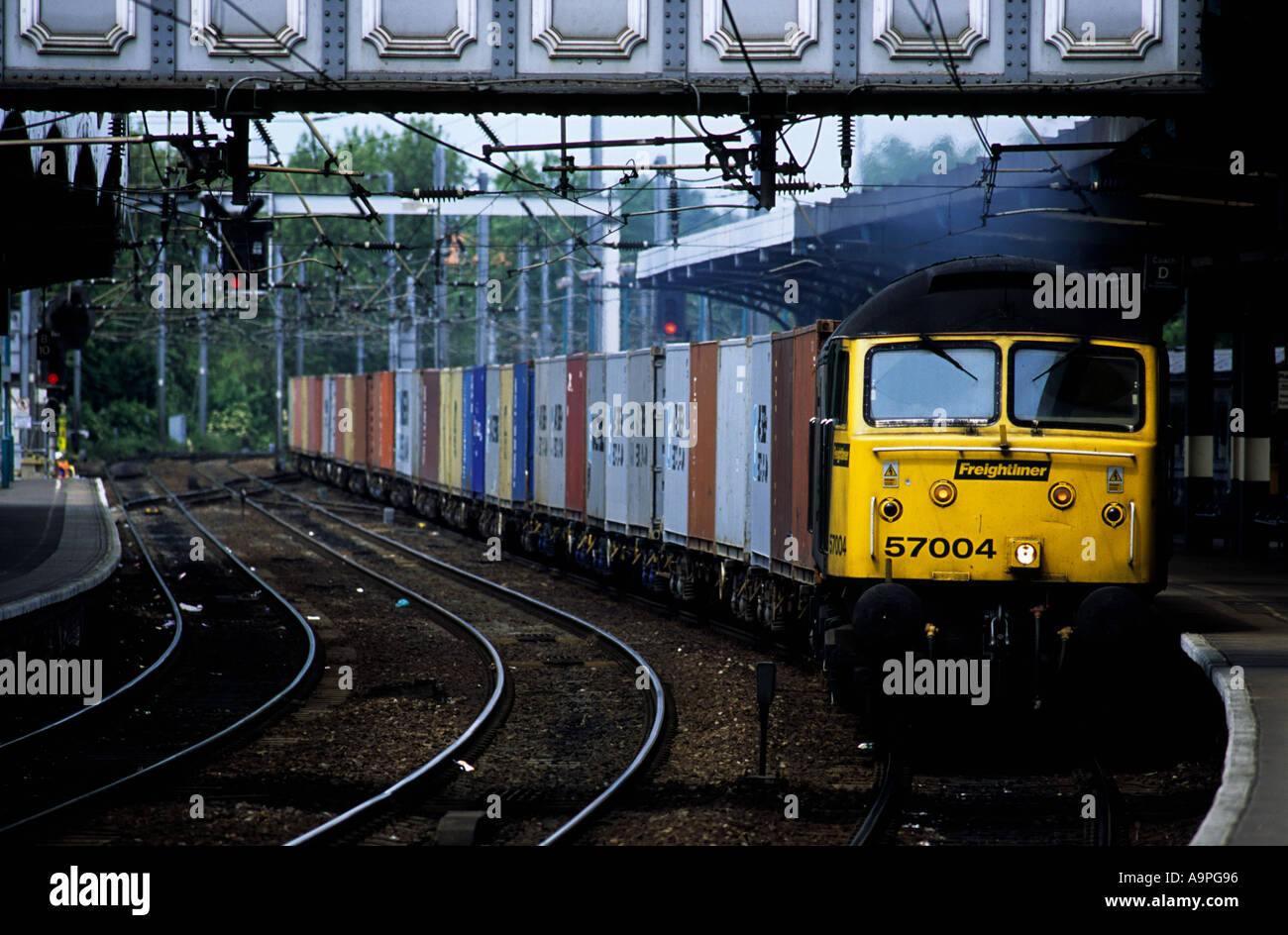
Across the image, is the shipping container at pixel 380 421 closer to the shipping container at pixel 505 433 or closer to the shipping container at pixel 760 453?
the shipping container at pixel 505 433

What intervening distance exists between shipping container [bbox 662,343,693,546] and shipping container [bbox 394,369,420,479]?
662 inches

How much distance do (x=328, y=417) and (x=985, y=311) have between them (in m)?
Answer: 39.5

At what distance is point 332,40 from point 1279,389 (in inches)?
581

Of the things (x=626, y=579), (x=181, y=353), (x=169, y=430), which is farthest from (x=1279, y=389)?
(x=181, y=353)

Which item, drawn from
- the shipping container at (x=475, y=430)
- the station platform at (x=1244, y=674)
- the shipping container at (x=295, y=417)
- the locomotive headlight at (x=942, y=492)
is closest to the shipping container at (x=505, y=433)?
the shipping container at (x=475, y=430)

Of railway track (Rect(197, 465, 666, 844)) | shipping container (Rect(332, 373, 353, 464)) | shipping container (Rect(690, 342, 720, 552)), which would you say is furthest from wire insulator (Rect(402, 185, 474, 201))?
shipping container (Rect(332, 373, 353, 464))

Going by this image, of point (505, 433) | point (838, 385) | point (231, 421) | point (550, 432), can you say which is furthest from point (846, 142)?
point (231, 421)

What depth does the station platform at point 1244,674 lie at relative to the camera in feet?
24.0

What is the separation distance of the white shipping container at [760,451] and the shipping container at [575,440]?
7.26 metres

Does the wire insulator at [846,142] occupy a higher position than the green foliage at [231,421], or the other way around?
the wire insulator at [846,142]

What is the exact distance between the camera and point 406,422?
124 feet
